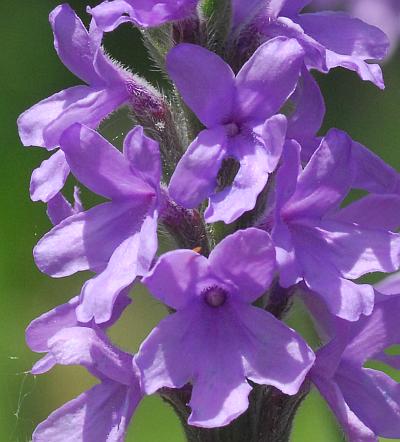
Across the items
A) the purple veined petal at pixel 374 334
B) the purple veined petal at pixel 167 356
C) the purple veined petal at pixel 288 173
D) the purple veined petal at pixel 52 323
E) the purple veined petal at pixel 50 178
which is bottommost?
the purple veined petal at pixel 374 334

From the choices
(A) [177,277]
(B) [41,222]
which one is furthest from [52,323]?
(B) [41,222]

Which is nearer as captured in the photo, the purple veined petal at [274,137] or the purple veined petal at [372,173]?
the purple veined petal at [274,137]

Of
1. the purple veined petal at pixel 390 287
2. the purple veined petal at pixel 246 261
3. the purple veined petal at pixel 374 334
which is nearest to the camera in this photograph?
the purple veined petal at pixel 246 261

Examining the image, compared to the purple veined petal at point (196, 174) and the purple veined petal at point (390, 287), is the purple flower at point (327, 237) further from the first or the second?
the purple veined petal at point (390, 287)

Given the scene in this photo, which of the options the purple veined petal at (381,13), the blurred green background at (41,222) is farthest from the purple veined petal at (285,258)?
the purple veined petal at (381,13)

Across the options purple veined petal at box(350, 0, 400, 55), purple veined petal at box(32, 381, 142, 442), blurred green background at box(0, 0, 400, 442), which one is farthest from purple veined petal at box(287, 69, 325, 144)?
purple veined petal at box(350, 0, 400, 55)

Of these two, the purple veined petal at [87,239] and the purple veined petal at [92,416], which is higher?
the purple veined petal at [87,239]

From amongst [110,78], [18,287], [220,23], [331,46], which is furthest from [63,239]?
[18,287]

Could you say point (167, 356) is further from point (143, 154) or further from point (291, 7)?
point (291, 7)
